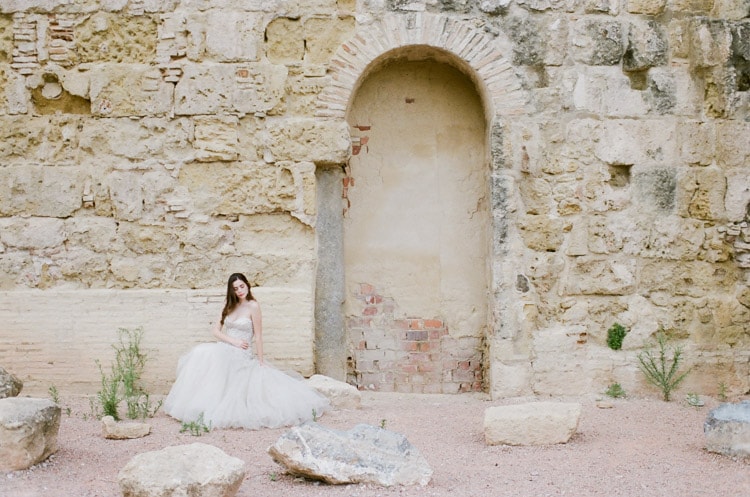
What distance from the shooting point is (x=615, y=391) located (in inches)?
291

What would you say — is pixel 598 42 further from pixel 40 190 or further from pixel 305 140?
pixel 40 190

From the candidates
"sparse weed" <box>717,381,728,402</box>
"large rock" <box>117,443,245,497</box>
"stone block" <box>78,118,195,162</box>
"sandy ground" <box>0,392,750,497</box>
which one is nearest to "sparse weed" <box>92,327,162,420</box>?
"sandy ground" <box>0,392,750,497</box>

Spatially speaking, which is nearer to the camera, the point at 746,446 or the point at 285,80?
the point at 746,446

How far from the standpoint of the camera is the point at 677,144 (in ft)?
24.6

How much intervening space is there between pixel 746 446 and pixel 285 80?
4.49m

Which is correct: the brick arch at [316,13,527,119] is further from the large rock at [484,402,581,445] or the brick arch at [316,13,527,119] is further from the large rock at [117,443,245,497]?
the large rock at [117,443,245,497]

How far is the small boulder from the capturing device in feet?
19.3

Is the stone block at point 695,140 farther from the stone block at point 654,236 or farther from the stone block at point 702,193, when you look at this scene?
the stone block at point 654,236

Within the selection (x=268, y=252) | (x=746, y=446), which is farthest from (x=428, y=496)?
(x=268, y=252)

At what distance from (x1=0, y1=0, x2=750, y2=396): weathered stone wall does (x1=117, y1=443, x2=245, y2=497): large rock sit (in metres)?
2.87

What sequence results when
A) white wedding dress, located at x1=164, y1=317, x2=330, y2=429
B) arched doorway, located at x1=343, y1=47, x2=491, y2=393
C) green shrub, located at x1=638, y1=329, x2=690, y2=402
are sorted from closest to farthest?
white wedding dress, located at x1=164, y1=317, x2=330, y2=429, green shrub, located at x1=638, y1=329, x2=690, y2=402, arched doorway, located at x1=343, y1=47, x2=491, y2=393

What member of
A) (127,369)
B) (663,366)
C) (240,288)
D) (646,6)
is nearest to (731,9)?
(646,6)

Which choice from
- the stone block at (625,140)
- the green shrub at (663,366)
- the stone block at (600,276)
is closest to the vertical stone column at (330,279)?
the stone block at (600,276)

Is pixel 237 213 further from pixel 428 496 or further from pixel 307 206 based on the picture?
pixel 428 496
